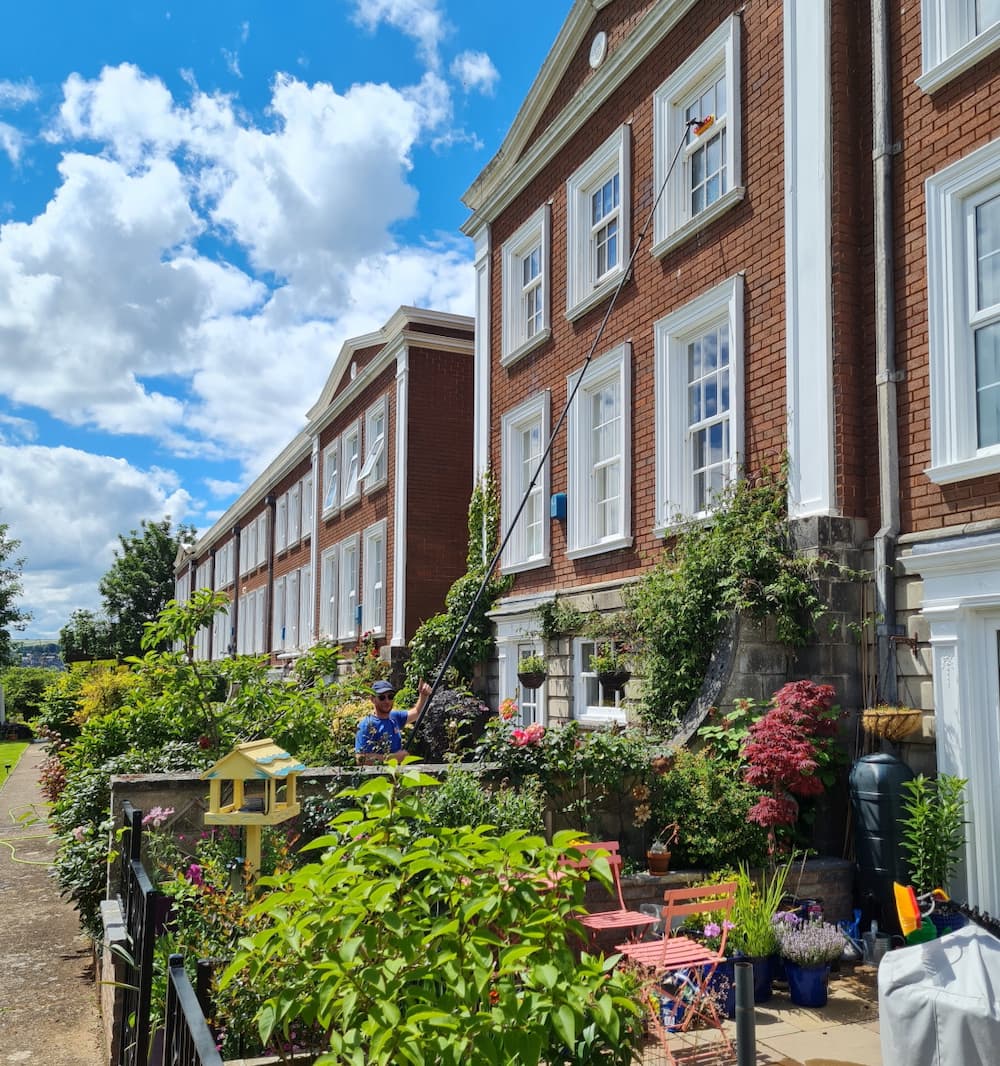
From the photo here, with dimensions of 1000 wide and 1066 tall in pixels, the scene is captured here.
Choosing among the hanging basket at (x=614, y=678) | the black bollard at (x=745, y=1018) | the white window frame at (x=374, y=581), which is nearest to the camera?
the black bollard at (x=745, y=1018)

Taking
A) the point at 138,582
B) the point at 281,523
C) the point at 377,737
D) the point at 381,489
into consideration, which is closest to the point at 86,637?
the point at 138,582

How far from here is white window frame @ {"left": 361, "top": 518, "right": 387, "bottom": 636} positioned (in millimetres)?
21281

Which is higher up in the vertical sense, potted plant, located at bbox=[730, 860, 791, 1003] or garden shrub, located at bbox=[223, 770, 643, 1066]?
garden shrub, located at bbox=[223, 770, 643, 1066]

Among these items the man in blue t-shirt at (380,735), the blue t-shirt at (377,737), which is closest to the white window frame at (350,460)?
the man in blue t-shirt at (380,735)

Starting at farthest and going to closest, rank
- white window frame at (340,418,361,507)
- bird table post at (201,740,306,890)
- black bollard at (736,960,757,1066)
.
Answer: white window frame at (340,418,361,507) < bird table post at (201,740,306,890) < black bollard at (736,960,757,1066)

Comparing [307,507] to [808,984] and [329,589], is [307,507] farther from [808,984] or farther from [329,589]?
[808,984]

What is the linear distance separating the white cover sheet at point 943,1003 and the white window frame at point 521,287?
10.9 m

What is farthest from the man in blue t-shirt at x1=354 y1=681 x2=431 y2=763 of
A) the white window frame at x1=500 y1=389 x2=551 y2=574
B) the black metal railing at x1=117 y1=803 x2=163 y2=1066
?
the white window frame at x1=500 y1=389 x2=551 y2=574

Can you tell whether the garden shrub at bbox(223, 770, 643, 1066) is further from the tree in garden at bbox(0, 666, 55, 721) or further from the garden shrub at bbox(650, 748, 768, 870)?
the tree in garden at bbox(0, 666, 55, 721)

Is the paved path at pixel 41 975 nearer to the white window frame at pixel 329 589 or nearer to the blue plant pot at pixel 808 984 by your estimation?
the blue plant pot at pixel 808 984

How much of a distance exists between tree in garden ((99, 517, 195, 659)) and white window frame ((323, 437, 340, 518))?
1292 inches

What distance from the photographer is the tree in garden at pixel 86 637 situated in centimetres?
5481

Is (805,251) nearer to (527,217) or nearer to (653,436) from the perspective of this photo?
(653,436)

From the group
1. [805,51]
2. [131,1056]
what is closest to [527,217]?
[805,51]
